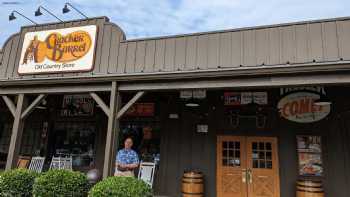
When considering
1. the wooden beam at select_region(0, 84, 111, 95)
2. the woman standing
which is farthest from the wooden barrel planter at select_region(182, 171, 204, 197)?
the wooden beam at select_region(0, 84, 111, 95)

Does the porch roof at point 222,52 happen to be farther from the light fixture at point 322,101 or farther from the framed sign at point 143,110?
the framed sign at point 143,110

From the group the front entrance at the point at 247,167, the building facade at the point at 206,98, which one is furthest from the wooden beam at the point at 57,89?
the front entrance at the point at 247,167

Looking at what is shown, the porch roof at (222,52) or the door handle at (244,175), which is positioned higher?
the porch roof at (222,52)

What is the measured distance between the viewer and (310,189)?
18.8 ft

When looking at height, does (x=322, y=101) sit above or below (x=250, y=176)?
above

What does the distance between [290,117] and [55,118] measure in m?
7.22

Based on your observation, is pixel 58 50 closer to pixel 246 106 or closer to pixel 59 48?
pixel 59 48

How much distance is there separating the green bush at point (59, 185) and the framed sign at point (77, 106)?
11.2 ft

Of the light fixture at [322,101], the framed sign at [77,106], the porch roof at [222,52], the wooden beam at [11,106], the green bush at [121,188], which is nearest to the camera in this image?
the green bush at [121,188]

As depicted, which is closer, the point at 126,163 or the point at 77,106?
the point at 126,163

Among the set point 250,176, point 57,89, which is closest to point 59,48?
point 57,89

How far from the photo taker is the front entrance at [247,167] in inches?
264

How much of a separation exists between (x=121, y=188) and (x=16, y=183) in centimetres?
262

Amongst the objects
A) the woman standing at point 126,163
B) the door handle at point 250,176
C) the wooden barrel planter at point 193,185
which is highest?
the woman standing at point 126,163
